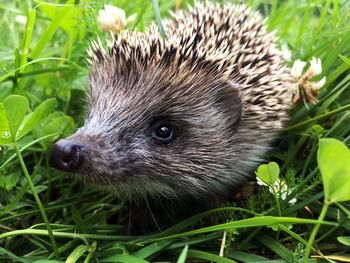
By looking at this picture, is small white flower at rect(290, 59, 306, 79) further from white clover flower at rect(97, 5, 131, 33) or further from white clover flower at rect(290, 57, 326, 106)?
white clover flower at rect(97, 5, 131, 33)

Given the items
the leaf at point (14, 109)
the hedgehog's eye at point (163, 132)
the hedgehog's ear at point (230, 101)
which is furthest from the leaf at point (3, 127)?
the hedgehog's ear at point (230, 101)

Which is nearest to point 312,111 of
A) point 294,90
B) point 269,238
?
point 294,90

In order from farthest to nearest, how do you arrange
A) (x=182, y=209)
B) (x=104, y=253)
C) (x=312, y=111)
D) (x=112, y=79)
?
(x=312, y=111)
(x=182, y=209)
(x=112, y=79)
(x=104, y=253)

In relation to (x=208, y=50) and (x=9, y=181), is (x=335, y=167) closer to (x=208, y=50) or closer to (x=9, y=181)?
(x=208, y=50)

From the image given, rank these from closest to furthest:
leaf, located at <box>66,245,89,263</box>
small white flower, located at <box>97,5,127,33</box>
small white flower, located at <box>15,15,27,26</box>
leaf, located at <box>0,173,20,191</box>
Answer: leaf, located at <box>66,245,89,263</box>, leaf, located at <box>0,173,20,191</box>, small white flower, located at <box>97,5,127,33</box>, small white flower, located at <box>15,15,27,26</box>

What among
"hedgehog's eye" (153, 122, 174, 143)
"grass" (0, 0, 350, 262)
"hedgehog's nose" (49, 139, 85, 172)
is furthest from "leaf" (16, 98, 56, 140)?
"hedgehog's eye" (153, 122, 174, 143)

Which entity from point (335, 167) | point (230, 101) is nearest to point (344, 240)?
point (335, 167)

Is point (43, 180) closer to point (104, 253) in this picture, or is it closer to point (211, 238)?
point (104, 253)
